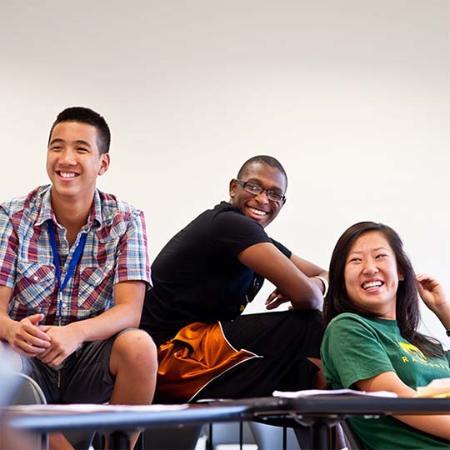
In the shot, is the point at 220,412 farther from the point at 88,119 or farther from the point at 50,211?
the point at 88,119

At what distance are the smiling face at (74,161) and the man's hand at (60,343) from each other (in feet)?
1.41

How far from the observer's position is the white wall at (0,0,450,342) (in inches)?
157

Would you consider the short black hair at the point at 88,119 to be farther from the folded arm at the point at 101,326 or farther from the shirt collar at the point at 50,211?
the folded arm at the point at 101,326

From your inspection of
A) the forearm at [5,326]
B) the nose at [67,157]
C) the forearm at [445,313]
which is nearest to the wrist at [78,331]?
the forearm at [5,326]

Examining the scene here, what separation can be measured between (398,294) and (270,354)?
447 mm

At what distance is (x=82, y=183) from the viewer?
2.37m

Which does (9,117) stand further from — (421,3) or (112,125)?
(421,3)

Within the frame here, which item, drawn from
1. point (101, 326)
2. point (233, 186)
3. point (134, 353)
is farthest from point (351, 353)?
point (233, 186)

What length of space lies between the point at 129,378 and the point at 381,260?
0.71m

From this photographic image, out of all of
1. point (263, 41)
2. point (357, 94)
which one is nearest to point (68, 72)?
point (263, 41)

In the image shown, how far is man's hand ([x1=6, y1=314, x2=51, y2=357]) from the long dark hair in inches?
28.3

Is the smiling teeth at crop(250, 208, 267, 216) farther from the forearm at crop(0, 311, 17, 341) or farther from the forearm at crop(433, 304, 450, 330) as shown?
the forearm at crop(0, 311, 17, 341)

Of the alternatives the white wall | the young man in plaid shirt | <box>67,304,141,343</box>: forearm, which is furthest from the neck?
the white wall

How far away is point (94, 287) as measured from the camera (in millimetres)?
2299
